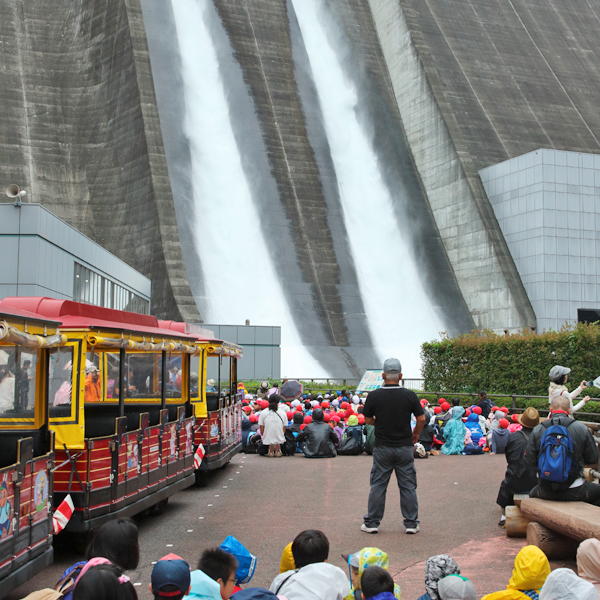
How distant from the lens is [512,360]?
22.5 meters

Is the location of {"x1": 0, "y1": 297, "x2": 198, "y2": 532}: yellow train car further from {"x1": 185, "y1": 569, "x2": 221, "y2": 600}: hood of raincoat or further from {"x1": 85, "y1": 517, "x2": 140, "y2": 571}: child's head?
{"x1": 185, "y1": 569, "x2": 221, "y2": 600}: hood of raincoat

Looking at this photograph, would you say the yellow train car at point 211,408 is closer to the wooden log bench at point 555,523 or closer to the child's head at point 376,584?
the wooden log bench at point 555,523

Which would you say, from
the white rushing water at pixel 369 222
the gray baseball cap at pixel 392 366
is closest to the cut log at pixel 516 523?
the gray baseball cap at pixel 392 366

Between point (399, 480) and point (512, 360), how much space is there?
605 inches

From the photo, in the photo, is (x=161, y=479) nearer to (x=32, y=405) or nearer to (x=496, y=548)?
(x=32, y=405)

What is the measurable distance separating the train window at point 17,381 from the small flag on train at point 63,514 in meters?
0.98

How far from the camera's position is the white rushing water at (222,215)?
32.9 metres

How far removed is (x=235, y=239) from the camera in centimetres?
3584

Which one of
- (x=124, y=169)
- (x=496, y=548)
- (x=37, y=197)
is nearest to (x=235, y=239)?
(x=124, y=169)

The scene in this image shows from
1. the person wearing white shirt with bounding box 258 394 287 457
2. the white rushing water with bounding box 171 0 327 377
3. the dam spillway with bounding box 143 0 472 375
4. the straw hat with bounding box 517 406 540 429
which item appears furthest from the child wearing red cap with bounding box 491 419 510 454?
the dam spillway with bounding box 143 0 472 375

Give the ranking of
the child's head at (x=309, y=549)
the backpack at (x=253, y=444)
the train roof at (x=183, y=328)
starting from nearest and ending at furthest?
1. the child's head at (x=309, y=549)
2. the train roof at (x=183, y=328)
3. the backpack at (x=253, y=444)

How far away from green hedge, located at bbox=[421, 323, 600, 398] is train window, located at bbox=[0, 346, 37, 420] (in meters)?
15.6

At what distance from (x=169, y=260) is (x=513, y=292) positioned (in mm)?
15333

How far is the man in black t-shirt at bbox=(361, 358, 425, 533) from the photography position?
805cm
